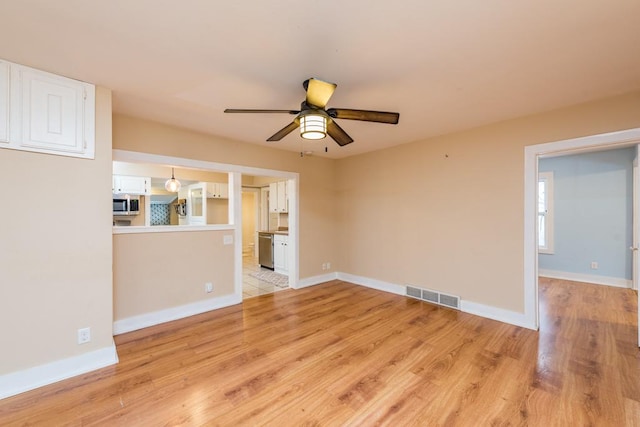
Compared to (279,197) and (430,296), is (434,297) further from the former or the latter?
(279,197)

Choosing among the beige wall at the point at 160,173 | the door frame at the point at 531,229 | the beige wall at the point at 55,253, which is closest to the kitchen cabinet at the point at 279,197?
the beige wall at the point at 160,173

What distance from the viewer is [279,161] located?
4.62 m

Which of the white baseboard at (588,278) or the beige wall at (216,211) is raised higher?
the beige wall at (216,211)

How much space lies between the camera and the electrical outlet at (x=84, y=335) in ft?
7.56

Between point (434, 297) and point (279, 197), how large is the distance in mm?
3974

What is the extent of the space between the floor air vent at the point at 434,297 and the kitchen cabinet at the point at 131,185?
18.1 ft

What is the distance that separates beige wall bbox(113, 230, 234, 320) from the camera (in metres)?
3.10

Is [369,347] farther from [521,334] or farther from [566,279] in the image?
[566,279]

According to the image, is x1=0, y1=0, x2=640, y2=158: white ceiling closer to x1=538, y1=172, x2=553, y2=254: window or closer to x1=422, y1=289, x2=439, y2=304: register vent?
x1=422, y1=289, x2=439, y2=304: register vent

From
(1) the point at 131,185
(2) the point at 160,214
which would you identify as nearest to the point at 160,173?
(1) the point at 131,185

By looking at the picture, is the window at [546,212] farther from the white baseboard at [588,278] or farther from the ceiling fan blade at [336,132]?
the ceiling fan blade at [336,132]

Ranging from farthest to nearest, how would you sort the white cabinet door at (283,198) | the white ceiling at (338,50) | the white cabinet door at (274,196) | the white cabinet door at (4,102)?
the white cabinet door at (274,196) < the white cabinet door at (283,198) < the white cabinet door at (4,102) < the white ceiling at (338,50)

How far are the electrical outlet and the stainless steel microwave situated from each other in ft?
12.4

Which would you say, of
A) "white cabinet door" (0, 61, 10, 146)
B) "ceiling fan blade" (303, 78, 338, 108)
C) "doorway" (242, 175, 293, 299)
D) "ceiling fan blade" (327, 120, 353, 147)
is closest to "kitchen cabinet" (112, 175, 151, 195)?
"doorway" (242, 175, 293, 299)
